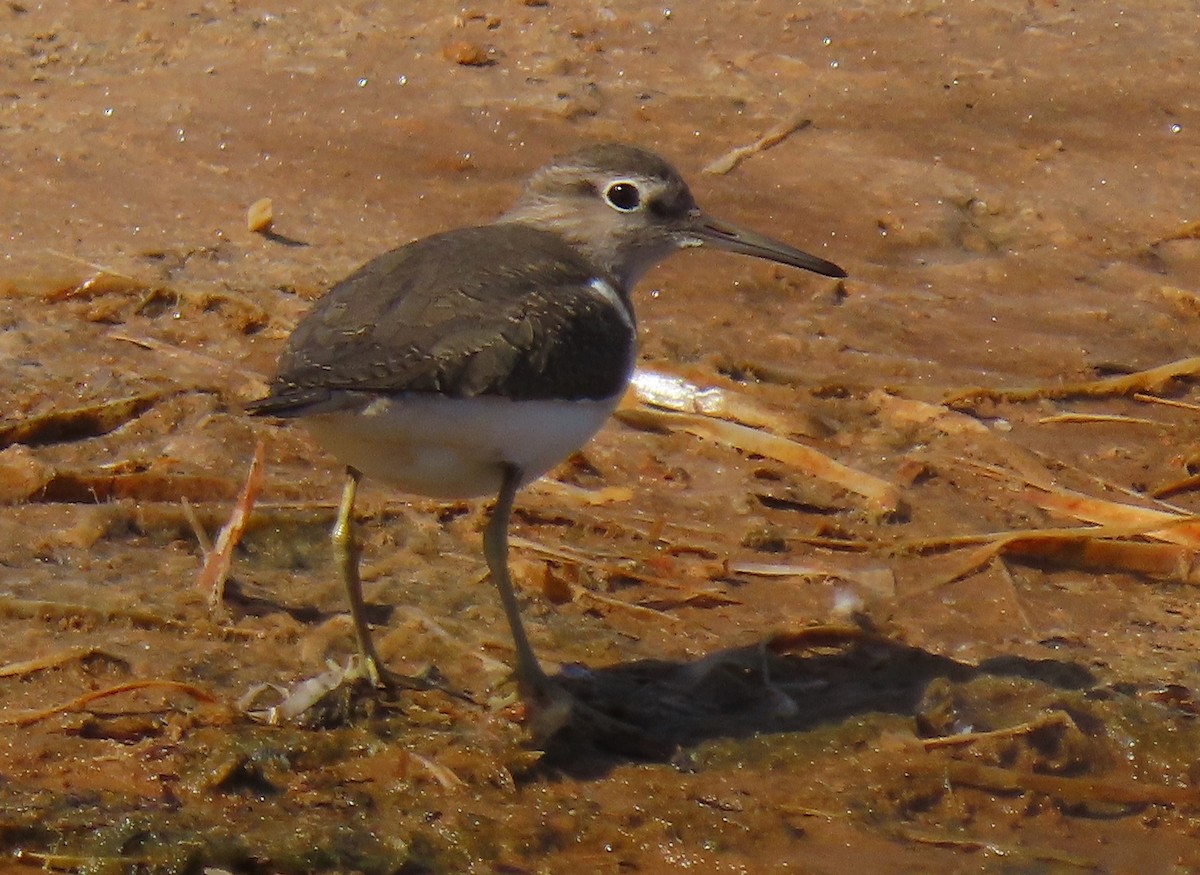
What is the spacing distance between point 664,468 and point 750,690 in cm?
167

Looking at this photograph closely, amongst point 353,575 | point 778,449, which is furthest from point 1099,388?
point 353,575

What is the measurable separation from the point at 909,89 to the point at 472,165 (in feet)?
9.59

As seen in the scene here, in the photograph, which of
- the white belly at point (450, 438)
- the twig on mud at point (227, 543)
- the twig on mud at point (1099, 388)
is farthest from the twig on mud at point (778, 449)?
the white belly at point (450, 438)

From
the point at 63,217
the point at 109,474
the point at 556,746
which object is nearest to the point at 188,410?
the point at 109,474

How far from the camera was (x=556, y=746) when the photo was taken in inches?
217

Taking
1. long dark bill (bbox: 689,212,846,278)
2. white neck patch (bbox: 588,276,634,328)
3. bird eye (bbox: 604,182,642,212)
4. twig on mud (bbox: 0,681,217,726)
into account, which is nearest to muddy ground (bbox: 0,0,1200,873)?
twig on mud (bbox: 0,681,217,726)

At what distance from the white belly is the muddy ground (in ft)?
2.26

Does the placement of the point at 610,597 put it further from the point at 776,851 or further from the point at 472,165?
the point at 472,165

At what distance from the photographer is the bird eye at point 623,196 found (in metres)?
6.79

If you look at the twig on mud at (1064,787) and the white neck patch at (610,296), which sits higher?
the white neck patch at (610,296)

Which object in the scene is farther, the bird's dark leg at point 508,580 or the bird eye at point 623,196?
the bird eye at point 623,196

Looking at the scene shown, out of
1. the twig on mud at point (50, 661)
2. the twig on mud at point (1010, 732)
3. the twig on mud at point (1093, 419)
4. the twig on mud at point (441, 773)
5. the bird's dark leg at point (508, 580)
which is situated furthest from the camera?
the twig on mud at point (1093, 419)

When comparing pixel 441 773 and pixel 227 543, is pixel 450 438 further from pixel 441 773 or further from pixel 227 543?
pixel 227 543

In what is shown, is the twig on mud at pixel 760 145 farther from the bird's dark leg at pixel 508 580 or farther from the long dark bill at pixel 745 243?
the bird's dark leg at pixel 508 580
